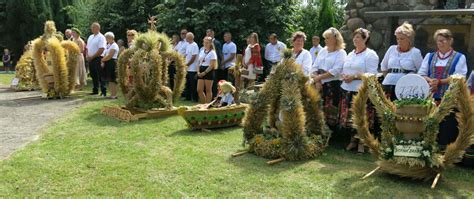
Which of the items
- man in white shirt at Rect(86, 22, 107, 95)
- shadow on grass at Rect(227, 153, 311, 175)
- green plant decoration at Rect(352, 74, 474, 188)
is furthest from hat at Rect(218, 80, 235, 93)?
man in white shirt at Rect(86, 22, 107, 95)

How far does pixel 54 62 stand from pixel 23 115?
2.28m

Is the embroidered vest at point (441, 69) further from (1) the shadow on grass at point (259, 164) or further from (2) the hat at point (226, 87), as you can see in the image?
(2) the hat at point (226, 87)

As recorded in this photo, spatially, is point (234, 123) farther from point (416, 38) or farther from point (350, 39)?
point (350, 39)

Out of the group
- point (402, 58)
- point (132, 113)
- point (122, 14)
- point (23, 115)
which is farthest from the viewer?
point (122, 14)

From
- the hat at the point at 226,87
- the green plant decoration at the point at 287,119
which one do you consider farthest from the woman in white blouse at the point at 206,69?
the green plant decoration at the point at 287,119

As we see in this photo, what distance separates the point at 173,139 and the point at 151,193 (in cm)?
268

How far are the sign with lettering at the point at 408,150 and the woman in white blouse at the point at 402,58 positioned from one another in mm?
1496

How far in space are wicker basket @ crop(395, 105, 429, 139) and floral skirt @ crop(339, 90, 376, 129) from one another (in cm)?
147

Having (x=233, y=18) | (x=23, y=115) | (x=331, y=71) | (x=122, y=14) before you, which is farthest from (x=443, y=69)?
(x=122, y=14)

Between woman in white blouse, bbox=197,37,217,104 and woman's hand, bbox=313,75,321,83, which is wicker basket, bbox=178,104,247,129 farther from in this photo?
woman in white blouse, bbox=197,37,217,104

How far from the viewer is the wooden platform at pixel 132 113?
927 cm

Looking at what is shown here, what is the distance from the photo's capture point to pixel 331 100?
7.29 meters

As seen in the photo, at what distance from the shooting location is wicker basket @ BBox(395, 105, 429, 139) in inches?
203

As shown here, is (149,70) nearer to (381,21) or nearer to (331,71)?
(331,71)
